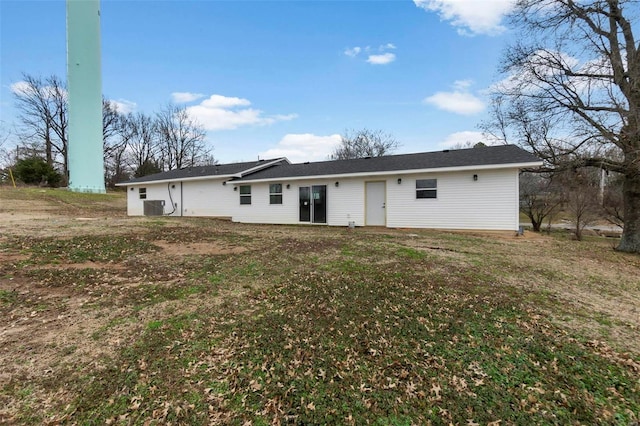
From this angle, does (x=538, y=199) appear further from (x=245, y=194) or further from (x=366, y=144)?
(x=366, y=144)

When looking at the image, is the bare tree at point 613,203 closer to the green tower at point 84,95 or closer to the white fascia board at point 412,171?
the white fascia board at point 412,171

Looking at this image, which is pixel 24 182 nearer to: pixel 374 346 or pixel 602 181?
pixel 374 346

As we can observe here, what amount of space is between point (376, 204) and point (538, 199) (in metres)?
11.2

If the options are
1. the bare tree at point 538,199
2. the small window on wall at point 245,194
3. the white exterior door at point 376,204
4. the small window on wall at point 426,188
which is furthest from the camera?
the bare tree at point 538,199

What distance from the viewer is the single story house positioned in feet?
34.4

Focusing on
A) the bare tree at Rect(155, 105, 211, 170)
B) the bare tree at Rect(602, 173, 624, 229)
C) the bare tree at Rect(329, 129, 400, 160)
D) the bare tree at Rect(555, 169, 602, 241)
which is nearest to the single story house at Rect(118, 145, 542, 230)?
the bare tree at Rect(555, 169, 602, 241)

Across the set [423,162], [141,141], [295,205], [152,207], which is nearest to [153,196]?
[152,207]

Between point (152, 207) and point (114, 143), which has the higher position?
point (114, 143)

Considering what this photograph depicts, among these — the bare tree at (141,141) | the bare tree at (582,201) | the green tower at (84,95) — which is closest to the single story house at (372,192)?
the bare tree at (582,201)

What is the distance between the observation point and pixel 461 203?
432 inches

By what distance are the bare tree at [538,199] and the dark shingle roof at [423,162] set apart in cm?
655

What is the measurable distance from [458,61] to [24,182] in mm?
37083

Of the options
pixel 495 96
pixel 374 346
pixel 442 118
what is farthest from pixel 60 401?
pixel 442 118

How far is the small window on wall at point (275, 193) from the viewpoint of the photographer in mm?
14352
